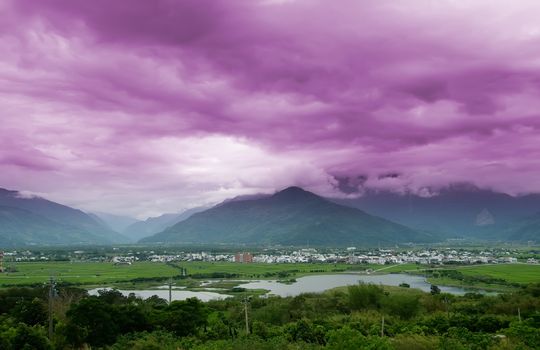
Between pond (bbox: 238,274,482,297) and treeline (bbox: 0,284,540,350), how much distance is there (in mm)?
17799

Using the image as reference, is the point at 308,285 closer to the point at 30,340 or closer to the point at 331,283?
the point at 331,283

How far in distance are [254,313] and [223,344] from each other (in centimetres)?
2022

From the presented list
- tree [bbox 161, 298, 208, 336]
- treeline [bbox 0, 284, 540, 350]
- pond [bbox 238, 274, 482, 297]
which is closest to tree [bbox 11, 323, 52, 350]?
treeline [bbox 0, 284, 540, 350]

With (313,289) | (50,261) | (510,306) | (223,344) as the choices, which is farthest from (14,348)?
(50,261)

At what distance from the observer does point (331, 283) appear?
7719 cm

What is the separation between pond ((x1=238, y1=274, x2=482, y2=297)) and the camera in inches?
2692

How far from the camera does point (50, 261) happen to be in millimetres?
126250

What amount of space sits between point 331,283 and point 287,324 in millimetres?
44381

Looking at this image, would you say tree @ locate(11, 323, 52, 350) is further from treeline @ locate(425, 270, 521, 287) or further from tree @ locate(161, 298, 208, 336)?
treeline @ locate(425, 270, 521, 287)

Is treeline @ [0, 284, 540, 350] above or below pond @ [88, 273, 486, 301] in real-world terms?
above

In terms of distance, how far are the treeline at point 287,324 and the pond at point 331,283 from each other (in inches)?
701

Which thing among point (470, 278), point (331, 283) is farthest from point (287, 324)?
point (470, 278)

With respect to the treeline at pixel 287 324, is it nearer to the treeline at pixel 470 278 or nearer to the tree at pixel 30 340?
the tree at pixel 30 340

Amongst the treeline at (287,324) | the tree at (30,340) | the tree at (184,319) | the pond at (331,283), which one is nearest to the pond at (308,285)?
the pond at (331,283)
